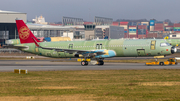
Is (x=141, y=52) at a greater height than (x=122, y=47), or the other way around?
(x=122, y=47)

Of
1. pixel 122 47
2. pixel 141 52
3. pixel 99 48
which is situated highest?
pixel 122 47

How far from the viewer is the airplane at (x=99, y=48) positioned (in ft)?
161

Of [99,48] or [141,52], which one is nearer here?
[141,52]

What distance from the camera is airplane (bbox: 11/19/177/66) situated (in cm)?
4900

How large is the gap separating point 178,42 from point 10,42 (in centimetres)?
7543

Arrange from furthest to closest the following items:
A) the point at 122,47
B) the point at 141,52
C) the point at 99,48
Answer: the point at 99,48, the point at 122,47, the point at 141,52

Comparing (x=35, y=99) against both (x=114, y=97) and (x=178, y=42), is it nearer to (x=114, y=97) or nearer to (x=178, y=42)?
(x=114, y=97)

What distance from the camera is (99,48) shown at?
171 feet

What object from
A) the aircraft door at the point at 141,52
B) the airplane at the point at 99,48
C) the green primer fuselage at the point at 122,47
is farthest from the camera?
the aircraft door at the point at 141,52

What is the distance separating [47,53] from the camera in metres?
55.8

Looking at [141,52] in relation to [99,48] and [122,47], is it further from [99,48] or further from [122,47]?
[99,48]

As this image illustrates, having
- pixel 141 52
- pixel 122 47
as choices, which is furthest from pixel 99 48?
pixel 141 52

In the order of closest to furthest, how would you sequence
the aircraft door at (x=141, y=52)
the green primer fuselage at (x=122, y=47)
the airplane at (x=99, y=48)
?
the green primer fuselage at (x=122, y=47)
the airplane at (x=99, y=48)
the aircraft door at (x=141, y=52)

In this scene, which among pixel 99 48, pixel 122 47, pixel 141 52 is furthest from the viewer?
pixel 99 48
